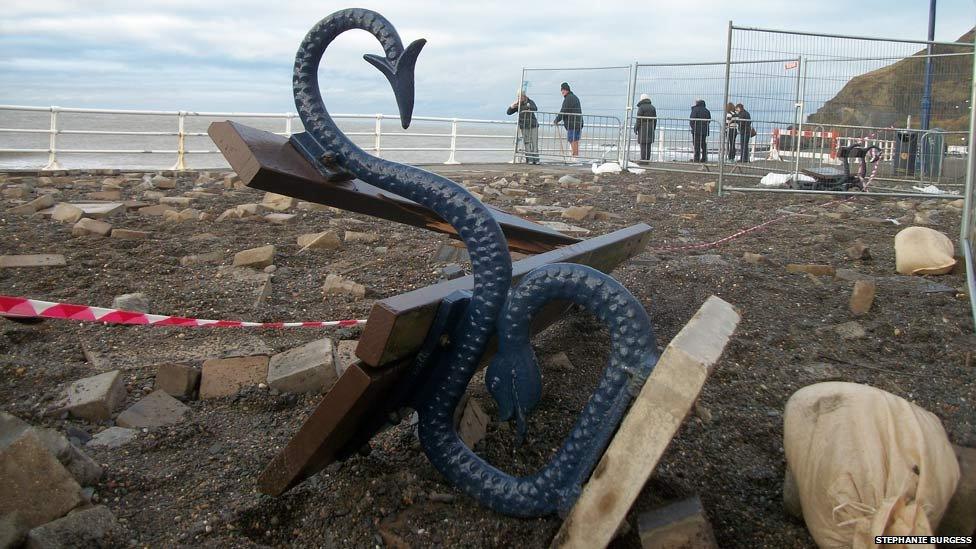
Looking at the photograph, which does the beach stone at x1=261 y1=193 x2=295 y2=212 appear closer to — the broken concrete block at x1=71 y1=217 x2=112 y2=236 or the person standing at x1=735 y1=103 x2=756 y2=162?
the broken concrete block at x1=71 y1=217 x2=112 y2=236

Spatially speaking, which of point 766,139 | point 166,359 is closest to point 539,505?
point 166,359

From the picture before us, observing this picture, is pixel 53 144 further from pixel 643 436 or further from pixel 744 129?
pixel 643 436

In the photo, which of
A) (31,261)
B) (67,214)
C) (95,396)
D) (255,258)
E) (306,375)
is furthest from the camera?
(67,214)

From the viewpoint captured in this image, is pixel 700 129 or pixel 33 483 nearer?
pixel 33 483

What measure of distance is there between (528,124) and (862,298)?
42.2 feet

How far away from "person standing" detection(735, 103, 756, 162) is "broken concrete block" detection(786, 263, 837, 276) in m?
6.53

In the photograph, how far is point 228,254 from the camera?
5.37 meters

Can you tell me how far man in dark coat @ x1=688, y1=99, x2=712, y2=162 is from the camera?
530 inches

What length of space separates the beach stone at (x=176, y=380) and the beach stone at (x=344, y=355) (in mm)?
579

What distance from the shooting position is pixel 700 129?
13.8m

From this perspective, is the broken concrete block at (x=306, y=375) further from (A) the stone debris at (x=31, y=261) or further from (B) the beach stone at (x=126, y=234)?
(B) the beach stone at (x=126, y=234)

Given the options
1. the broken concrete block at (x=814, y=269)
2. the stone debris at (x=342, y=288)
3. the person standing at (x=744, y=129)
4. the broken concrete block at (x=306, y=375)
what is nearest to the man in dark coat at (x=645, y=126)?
the person standing at (x=744, y=129)

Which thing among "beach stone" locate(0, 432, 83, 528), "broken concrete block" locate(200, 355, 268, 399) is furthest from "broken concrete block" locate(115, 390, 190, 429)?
"beach stone" locate(0, 432, 83, 528)

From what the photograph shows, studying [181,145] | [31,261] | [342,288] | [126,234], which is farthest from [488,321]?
[181,145]
